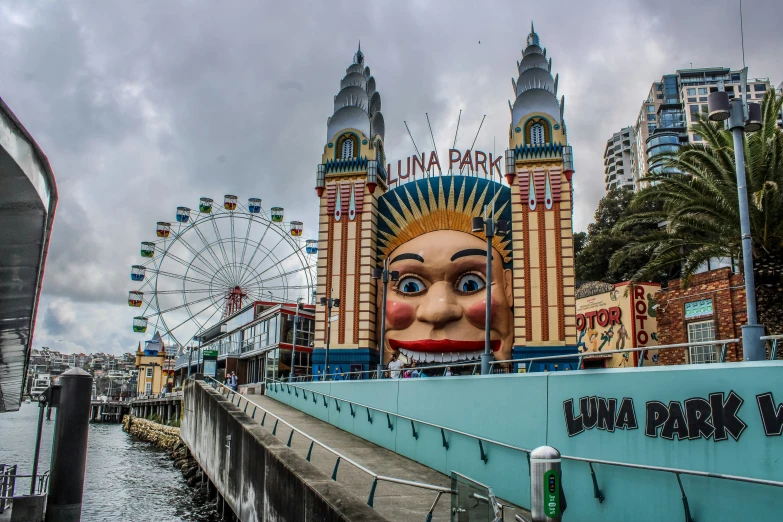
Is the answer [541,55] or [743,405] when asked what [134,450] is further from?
[743,405]

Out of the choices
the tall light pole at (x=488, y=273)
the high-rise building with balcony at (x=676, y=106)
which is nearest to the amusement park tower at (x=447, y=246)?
the tall light pole at (x=488, y=273)

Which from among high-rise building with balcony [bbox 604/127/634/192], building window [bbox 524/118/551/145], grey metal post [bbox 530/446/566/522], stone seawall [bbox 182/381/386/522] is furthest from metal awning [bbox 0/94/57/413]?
high-rise building with balcony [bbox 604/127/634/192]

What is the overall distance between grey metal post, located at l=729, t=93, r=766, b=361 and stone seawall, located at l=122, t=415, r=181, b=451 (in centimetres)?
3885

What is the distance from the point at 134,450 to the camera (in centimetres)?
5009

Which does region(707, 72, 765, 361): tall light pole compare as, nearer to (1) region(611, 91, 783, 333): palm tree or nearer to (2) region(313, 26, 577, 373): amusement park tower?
(1) region(611, 91, 783, 333): palm tree

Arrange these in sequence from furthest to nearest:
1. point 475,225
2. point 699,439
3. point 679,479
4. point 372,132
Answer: point 372,132
point 475,225
point 699,439
point 679,479

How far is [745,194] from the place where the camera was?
1118 cm

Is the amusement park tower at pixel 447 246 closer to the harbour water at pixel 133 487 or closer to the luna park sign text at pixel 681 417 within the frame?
the harbour water at pixel 133 487

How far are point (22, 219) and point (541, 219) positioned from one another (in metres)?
27.3

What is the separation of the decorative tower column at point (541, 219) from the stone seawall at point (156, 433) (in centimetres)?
2530

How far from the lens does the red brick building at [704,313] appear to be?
28.6 metres

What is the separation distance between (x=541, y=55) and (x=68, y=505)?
30.2 metres

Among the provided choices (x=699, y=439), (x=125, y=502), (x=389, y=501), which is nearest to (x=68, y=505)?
(x=389, y=501)

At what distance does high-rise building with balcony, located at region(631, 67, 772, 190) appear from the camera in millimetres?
111375
